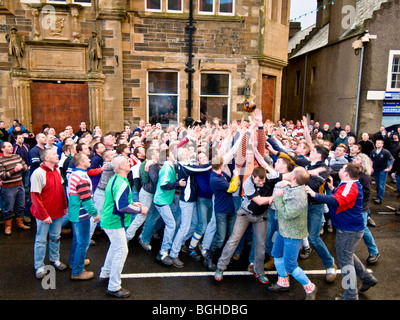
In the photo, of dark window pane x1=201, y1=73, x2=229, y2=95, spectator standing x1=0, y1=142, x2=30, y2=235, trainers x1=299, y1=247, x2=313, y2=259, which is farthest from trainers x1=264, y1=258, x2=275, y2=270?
dark window pane x1=201, y1=73, x2=229, y2=95

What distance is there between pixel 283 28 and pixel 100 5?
8.23m

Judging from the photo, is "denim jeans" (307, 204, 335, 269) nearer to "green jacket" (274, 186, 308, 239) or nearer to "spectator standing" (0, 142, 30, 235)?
"green jacket" (274, 186, 308, 239)

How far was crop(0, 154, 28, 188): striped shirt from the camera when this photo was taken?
21.8ft

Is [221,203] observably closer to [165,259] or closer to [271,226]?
[271,226]

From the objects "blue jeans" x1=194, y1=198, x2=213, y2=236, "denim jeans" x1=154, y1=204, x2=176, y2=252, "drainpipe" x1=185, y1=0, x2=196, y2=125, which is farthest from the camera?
"drainpipe" x1=185, y1=0, x2=196, y2=125

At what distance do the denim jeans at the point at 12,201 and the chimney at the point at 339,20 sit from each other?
17750mm

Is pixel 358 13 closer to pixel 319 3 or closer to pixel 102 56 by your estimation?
pixel 319 3

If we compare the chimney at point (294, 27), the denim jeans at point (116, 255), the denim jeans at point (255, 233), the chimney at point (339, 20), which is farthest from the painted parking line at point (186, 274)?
the chimney at point (294, 27)

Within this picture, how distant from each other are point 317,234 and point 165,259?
8.30ft

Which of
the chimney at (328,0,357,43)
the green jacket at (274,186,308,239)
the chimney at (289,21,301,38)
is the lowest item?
the green jacket at (274,186,308,239)

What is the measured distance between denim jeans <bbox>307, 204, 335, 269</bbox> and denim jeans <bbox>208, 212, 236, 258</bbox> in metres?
1.25

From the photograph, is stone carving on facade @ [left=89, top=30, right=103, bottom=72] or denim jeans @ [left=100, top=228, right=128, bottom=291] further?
stone carving on facade @ [left=89, top=30, right=103, bottom=72]

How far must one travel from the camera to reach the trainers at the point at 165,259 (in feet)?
18.0

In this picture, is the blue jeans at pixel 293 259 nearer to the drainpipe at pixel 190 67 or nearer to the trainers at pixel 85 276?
the trainers at pixel 85 276
